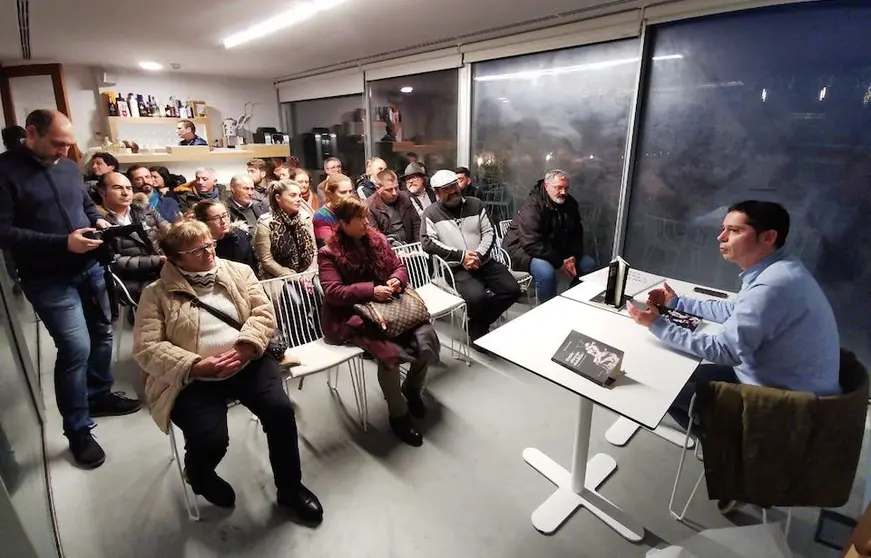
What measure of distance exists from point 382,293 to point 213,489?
1110mm

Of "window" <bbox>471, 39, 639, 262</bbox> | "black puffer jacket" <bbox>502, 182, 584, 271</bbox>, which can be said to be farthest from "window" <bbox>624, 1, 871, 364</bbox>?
"black puffer jacket" <bbox>502, 182, 584, 271</bbox>

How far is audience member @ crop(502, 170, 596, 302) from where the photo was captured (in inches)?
130

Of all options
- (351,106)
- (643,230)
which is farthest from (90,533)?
(351,106)

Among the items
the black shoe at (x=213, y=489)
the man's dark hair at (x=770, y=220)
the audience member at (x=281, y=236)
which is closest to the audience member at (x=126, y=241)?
the audience member at (x=281, y=236)

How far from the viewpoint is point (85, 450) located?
2.06m

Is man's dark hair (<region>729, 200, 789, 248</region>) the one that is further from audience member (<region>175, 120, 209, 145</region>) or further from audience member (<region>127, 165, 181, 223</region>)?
audience member (<region>175, 120, 209, 145</region>)

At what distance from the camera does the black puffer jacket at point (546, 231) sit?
334 centimetres

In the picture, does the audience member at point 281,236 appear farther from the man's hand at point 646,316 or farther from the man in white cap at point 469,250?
the man's hand at point 646,316

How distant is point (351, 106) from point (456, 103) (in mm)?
2203

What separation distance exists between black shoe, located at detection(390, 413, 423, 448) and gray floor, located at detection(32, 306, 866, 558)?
0.04 m

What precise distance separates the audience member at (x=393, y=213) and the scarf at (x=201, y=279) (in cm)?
171

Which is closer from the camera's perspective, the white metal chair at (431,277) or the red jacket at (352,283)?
the red jacket at (352,283)

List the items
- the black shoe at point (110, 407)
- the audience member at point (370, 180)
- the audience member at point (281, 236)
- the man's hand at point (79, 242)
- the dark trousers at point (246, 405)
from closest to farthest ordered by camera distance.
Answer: the dark trousers at point (246, 405) → the man's hand at point (79, 242) → the black shoe at point (110, 407) → the audience member at point (281, 236) → the audience member at point (370, 180)

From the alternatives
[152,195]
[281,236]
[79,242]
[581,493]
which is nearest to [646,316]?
[581,493]
